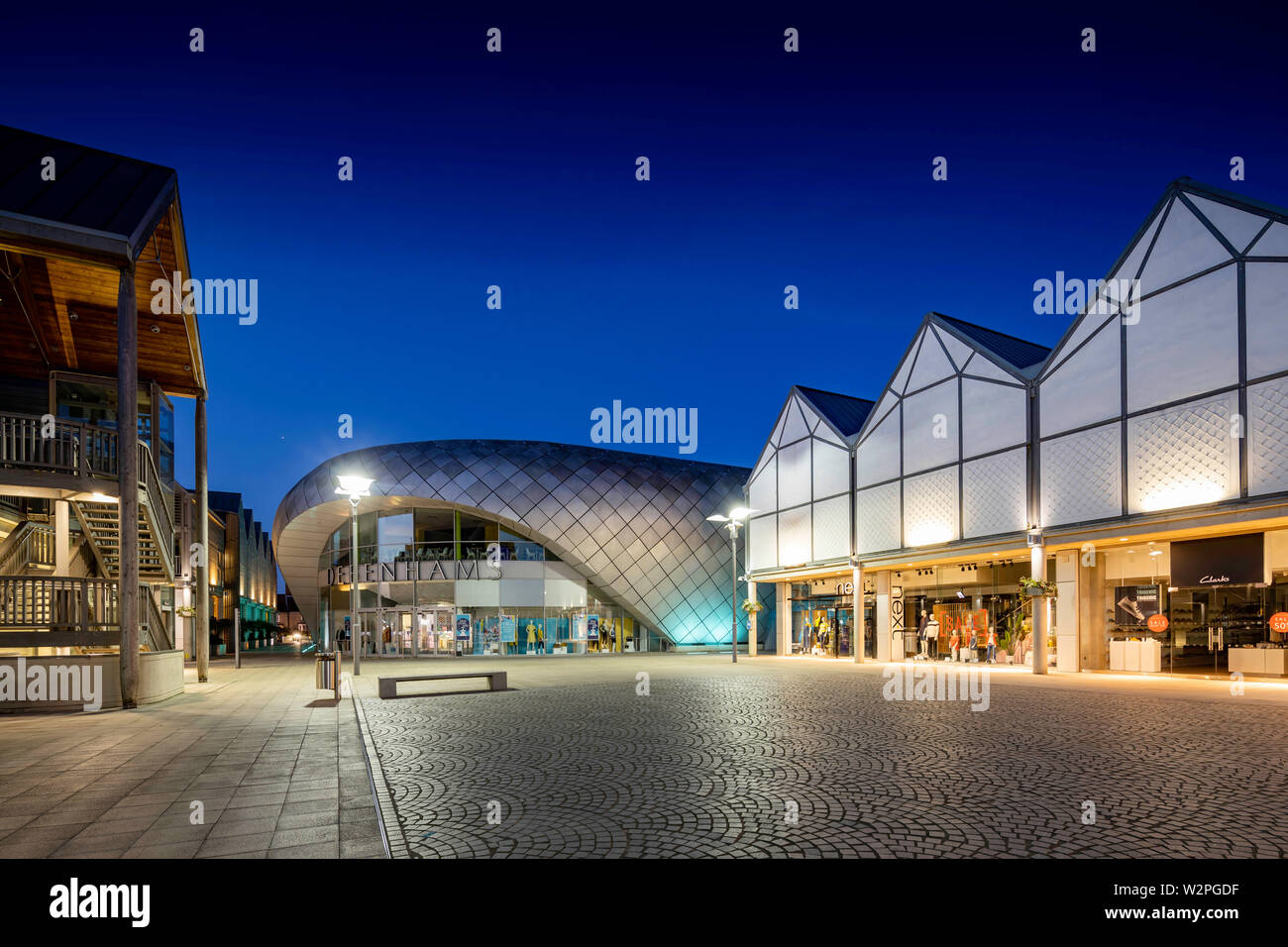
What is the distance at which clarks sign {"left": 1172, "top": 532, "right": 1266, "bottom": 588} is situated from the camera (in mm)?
18531

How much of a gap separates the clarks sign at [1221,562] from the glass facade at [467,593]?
3036 centimetres

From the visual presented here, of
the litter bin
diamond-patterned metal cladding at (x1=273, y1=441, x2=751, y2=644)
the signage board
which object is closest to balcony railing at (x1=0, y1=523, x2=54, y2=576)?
the litter bin

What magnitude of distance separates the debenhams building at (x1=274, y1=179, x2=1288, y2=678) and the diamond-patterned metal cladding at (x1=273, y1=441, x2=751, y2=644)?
0.16 meters

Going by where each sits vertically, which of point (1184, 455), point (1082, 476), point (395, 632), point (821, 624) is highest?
point (1184, 455)

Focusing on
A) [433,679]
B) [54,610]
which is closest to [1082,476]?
[433,679]

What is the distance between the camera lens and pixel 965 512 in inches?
961

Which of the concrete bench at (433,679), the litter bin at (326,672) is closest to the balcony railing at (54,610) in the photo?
the litter bin at (326,672)

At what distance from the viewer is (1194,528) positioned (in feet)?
59.7

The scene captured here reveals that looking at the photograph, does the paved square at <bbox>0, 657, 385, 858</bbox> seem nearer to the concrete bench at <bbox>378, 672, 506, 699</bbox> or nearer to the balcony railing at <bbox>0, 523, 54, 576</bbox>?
the concrete bench at <bbox>378, 672, 506, 699</bbox>

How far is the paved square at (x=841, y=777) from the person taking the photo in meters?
5.46

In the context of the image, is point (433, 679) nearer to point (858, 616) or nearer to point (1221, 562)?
point (858, 616)

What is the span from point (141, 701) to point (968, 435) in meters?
22.9

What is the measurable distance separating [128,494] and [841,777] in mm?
13403
